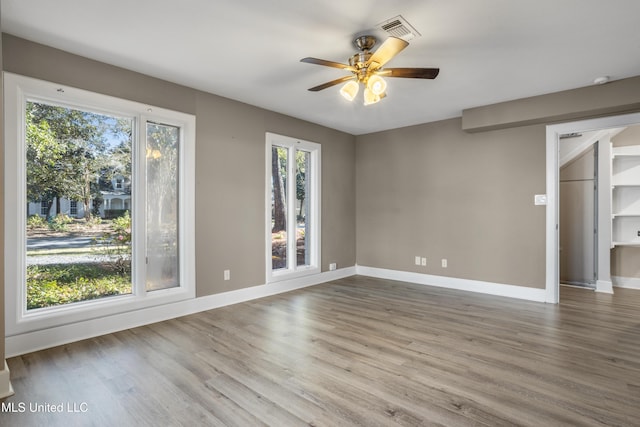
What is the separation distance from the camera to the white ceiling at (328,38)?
228 cm

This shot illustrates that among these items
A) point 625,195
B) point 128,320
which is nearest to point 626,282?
point 625,195

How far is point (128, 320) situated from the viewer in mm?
3285

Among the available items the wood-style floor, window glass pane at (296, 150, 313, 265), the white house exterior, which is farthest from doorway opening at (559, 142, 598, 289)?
the white house exterior

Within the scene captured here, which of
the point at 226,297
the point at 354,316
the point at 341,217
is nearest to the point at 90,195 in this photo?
the point at 226,297

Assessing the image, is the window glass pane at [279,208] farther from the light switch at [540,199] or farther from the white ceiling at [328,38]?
the light switch at [540,199]

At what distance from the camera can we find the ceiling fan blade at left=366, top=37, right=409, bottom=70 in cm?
221

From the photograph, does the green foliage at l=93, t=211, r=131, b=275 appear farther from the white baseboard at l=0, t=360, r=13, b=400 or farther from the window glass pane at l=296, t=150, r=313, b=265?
the window glass pane at l=296, t=150, r=313, b=265

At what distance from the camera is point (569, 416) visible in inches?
74.5

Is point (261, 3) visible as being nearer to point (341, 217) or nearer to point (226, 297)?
point (226, 297)

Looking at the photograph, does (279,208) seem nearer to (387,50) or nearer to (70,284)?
(70,284)

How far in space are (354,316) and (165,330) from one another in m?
1.98

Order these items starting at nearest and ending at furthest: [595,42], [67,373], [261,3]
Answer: [261,3]
[67,373]
[595,42]

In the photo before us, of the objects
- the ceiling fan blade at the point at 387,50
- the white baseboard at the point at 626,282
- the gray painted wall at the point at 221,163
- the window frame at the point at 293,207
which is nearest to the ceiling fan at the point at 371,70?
the ceiling fan blade at the point at 387,50

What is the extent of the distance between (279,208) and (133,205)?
204 cm
